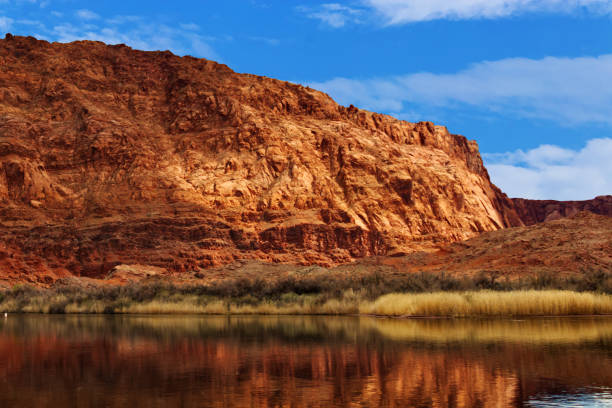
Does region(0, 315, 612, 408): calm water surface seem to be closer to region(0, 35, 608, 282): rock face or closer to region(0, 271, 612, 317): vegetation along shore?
region(0, 271, 612, 317): vegetation along shore

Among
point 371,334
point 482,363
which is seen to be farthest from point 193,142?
point 482,363

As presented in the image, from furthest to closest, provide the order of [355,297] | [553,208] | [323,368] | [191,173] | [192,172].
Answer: [553,208]
[192,172]
[191,173]
[355,297]
[323,368]

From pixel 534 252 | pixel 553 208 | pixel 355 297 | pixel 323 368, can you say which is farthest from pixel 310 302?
pixel 553 208

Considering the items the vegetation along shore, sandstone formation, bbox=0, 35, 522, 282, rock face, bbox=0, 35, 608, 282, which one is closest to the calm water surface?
the vegetation along shore

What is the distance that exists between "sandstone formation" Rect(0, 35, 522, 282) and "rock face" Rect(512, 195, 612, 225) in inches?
1542

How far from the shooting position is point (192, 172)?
83.9 m

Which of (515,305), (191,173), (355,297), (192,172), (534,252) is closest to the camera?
(515,305)

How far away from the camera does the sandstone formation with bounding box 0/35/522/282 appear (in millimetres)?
73062

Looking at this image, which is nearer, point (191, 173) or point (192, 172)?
point (191, 173)

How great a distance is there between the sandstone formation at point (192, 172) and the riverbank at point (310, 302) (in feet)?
71.5

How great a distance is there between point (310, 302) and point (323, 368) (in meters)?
21.8

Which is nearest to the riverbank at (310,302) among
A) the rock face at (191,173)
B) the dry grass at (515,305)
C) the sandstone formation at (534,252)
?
the dry grass at (515,305)

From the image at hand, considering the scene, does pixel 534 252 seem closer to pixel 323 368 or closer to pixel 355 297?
pixel 355 297

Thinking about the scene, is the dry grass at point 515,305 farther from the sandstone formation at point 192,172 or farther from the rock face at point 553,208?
the rock face at point 553,208
